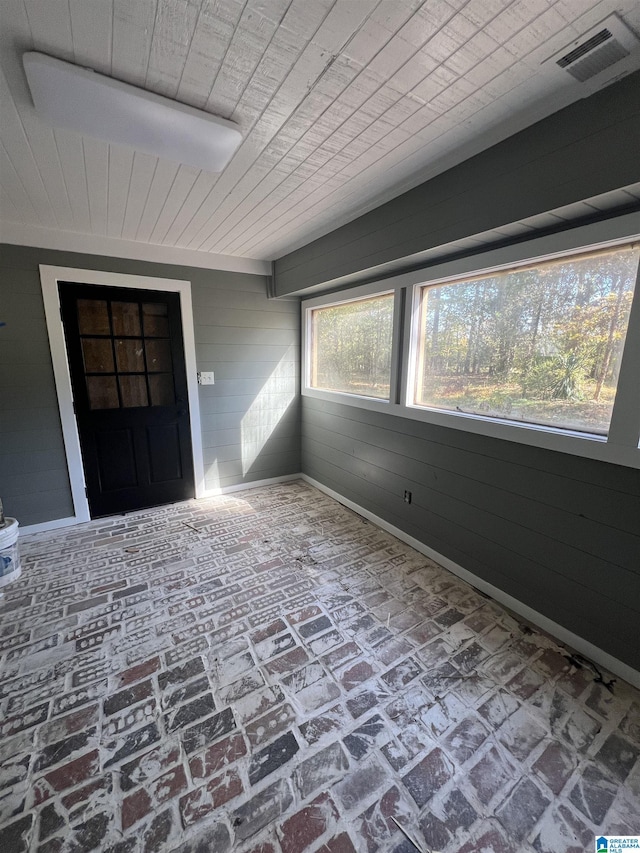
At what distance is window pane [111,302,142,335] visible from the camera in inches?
123

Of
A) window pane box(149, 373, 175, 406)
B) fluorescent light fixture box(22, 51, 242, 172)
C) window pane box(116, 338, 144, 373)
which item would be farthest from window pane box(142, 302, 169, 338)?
fluorescent light fixture box(22, 51, 242, 172)

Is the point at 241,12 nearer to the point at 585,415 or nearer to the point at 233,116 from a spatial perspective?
the point at 233,116

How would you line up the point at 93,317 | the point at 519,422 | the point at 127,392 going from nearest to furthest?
the point at 519,422, the point at 93,317, the point at 127,392

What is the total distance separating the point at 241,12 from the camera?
1.03 m

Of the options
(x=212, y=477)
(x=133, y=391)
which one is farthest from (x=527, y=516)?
(x=133, y=391)

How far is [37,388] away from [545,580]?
3976 millimetres

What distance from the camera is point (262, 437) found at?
403 cm

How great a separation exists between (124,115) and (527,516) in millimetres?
2756

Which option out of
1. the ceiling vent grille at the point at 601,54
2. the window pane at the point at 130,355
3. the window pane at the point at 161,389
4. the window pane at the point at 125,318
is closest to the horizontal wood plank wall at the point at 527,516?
the ceiling vent grille at the point at 601,54

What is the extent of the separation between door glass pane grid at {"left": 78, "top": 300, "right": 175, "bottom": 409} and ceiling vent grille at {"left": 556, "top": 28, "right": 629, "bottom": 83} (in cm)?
320

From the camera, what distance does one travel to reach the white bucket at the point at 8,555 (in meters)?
2.27

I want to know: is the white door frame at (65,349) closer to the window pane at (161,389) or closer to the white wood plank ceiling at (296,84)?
the window pane at (161,389)

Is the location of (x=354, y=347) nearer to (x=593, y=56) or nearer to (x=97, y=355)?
(x=593, y=56)

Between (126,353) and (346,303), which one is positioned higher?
(346,303)
